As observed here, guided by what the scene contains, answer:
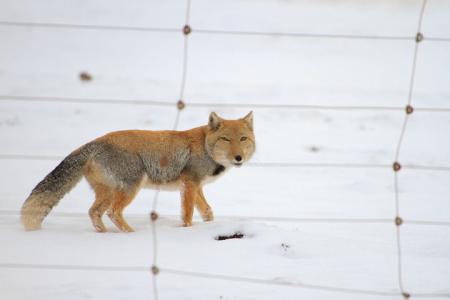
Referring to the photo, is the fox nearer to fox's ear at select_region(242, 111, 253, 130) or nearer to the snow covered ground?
fox's ear at select_region(242, 111, 253, 130)

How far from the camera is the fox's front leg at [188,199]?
7902 mm

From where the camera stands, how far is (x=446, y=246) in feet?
28.1

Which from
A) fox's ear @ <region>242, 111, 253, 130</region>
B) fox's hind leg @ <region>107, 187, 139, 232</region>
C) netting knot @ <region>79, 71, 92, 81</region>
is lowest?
fox's hind leg @ <region>107, 187, 139, 232</region>

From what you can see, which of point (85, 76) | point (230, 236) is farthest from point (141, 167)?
point (85, 76)

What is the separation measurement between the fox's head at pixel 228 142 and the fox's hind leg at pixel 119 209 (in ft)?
3.64

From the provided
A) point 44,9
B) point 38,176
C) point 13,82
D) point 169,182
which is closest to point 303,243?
point 169,182

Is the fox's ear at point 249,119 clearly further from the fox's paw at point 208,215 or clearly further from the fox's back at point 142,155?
the fox's paw at point 208,215

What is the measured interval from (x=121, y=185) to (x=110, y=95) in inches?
359

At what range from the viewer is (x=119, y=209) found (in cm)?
774

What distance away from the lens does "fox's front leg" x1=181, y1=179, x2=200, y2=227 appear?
7.90 metres

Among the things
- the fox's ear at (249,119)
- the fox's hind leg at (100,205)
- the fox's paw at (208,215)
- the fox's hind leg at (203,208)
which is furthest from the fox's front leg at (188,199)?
the fox's ear at (249,119)

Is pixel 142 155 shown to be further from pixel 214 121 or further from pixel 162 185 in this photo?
pixel 214 121

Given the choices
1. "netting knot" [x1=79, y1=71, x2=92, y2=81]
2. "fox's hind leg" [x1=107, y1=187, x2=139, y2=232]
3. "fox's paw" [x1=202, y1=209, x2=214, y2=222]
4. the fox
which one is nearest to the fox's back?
the fox

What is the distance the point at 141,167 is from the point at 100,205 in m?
0.62
